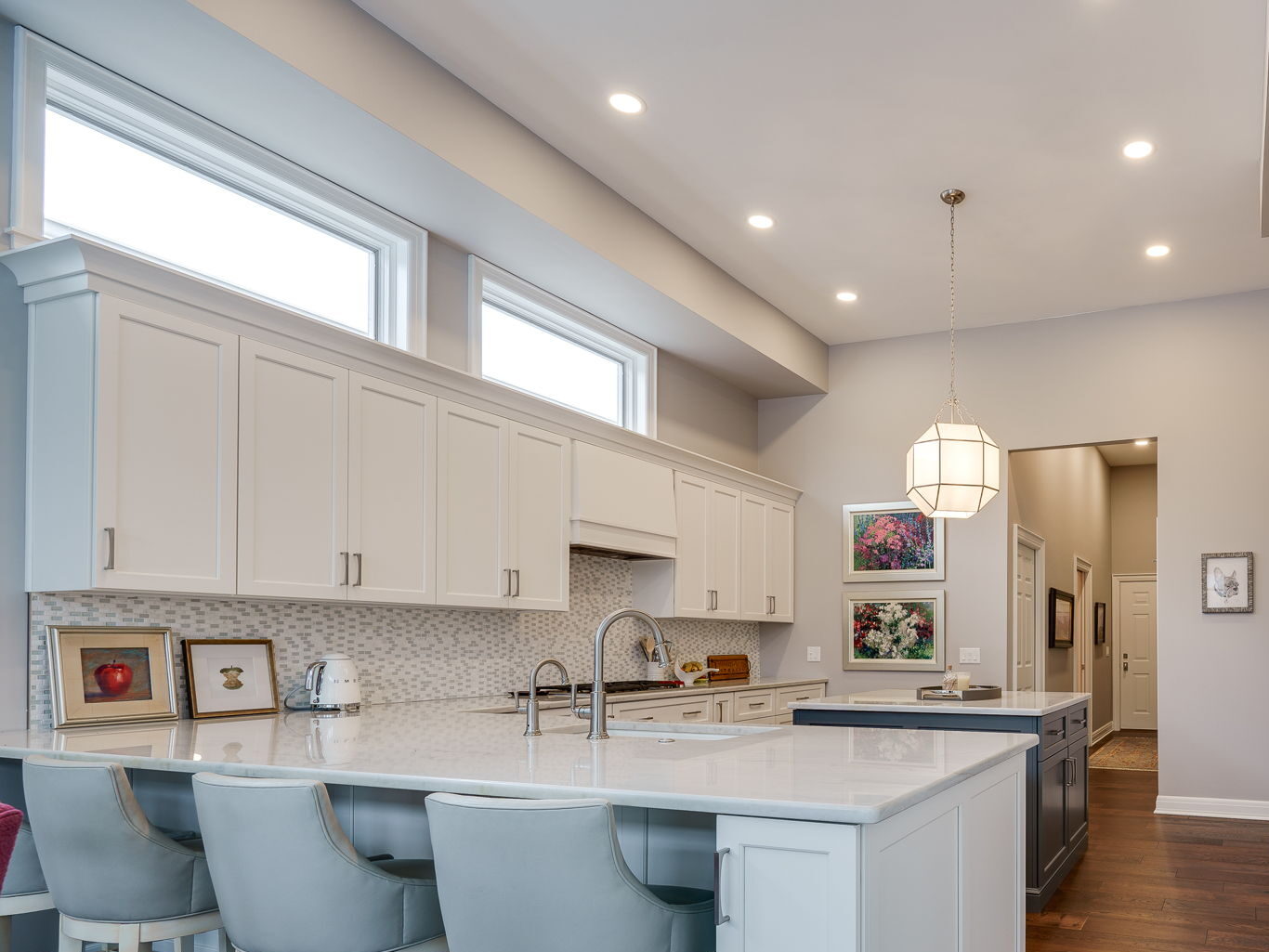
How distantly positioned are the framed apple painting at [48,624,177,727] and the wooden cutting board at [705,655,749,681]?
407 cm

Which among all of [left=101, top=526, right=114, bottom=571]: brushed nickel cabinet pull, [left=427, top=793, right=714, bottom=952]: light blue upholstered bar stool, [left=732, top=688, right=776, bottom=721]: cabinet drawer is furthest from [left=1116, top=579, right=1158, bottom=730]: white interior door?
[left=427, top=793, right=714, bottom=952]: light blue upholstered bar stool

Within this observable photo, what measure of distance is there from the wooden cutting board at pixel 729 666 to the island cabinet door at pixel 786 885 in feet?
16.6

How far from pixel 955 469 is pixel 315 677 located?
3.03 m

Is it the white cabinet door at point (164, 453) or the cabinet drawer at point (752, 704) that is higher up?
the white cabinet door at point (164, 453)

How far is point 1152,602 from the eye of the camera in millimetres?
12133

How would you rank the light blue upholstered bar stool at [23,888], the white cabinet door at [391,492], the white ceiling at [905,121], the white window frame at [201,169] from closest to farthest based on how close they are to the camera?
1. the light blue upholstered bar stool at [23,888]
2. the white window frame at [201,169]
3. the white ceiling at [905,121]
4. the white cabinet door at [391,492]

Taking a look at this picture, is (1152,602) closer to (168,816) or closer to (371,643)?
(371,643)

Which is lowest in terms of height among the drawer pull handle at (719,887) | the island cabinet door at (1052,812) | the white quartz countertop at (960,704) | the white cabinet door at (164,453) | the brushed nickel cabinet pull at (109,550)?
the island cabinet door at (1052,812)

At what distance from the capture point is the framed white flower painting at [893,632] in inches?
287

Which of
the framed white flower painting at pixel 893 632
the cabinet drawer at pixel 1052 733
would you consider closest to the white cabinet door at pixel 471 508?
the cabinet drawer at pixel 1052 733

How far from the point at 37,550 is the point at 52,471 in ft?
0.75

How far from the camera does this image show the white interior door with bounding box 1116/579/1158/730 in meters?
12.2

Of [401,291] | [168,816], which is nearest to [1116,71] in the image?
[401,291]

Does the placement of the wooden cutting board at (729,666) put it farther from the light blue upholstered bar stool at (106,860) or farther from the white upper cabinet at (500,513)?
the light blue upholstered bar stool at (106,860)
